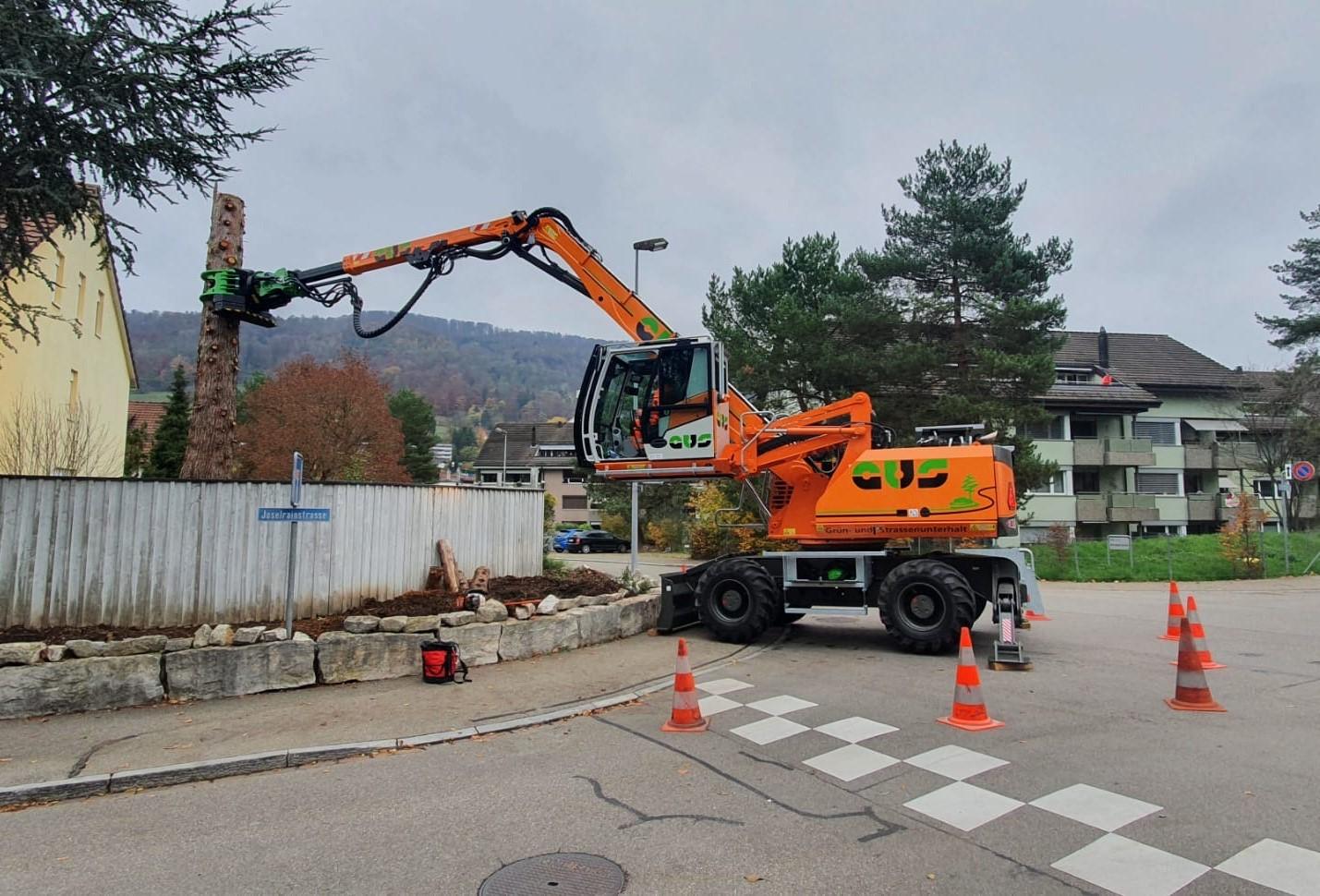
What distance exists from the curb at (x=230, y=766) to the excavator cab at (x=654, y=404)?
4.30m

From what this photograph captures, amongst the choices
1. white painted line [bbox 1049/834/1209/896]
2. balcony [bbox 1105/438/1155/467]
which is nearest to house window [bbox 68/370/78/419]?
white painted line [bbox 1049/834/1209/896]

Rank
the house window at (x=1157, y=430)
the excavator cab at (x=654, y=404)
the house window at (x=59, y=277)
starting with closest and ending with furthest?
the excavator cab at (x=654, y=404), the house window at (x=59, y=277), the house window at (x=1157, y=430)

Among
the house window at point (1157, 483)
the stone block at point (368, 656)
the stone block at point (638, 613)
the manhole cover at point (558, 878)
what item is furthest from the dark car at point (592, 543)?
the manhole cover at point (558, 878)

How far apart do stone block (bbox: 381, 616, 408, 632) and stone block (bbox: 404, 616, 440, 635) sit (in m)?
0.04

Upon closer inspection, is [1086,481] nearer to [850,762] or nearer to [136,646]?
[850,762]

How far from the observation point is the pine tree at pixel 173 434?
116 feet

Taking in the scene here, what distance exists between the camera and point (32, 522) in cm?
796

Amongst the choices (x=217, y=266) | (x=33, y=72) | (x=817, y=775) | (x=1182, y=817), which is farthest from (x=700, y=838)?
(x=217, y=266)

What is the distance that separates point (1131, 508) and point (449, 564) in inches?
1465

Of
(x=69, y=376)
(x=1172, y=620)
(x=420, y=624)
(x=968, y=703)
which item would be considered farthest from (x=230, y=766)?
(x=69, y=376)

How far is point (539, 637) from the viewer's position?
32.3ft

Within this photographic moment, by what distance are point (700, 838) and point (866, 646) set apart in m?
6.90

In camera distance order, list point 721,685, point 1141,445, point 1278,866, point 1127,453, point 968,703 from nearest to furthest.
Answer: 1. point 1278,866
2. point 968,703
3. point 721,685
4. point 1127,453
5. point 1141,445

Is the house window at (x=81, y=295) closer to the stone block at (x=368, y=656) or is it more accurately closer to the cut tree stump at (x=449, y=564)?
the cut tree stump at (x=449, y=564)
